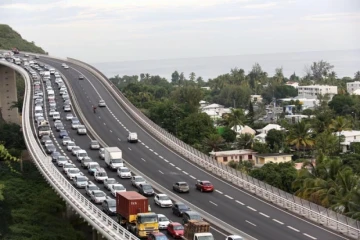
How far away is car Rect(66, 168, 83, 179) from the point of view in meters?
50.9

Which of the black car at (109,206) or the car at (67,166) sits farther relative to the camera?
the car at (67,166)

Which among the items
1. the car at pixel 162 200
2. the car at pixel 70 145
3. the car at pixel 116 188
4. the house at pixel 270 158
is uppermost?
the car at pixel 70 145

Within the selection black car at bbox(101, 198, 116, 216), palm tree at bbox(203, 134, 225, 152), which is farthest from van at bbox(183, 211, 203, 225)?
palm tree at bbox(203, 134, 225, 152)

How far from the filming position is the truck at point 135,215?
34562 millimetres

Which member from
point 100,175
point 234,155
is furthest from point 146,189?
point 234,155

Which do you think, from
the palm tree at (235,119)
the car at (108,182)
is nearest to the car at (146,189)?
the car at (108,182)

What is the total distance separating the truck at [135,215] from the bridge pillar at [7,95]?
240ft

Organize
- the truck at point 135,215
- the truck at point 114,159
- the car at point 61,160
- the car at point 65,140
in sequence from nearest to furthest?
the truck at point 135,215 < the truck at point 114,159 < the car at point 61,160 < the car at point 65,140

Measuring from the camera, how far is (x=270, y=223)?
38.6m

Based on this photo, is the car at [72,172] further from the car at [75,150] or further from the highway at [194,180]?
the car at [75,150]

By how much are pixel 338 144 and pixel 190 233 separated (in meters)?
63.2

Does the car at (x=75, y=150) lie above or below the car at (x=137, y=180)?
above

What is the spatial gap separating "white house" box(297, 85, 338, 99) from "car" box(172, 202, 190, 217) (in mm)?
143344

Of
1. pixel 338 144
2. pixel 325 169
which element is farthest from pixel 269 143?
pixel 325 169
